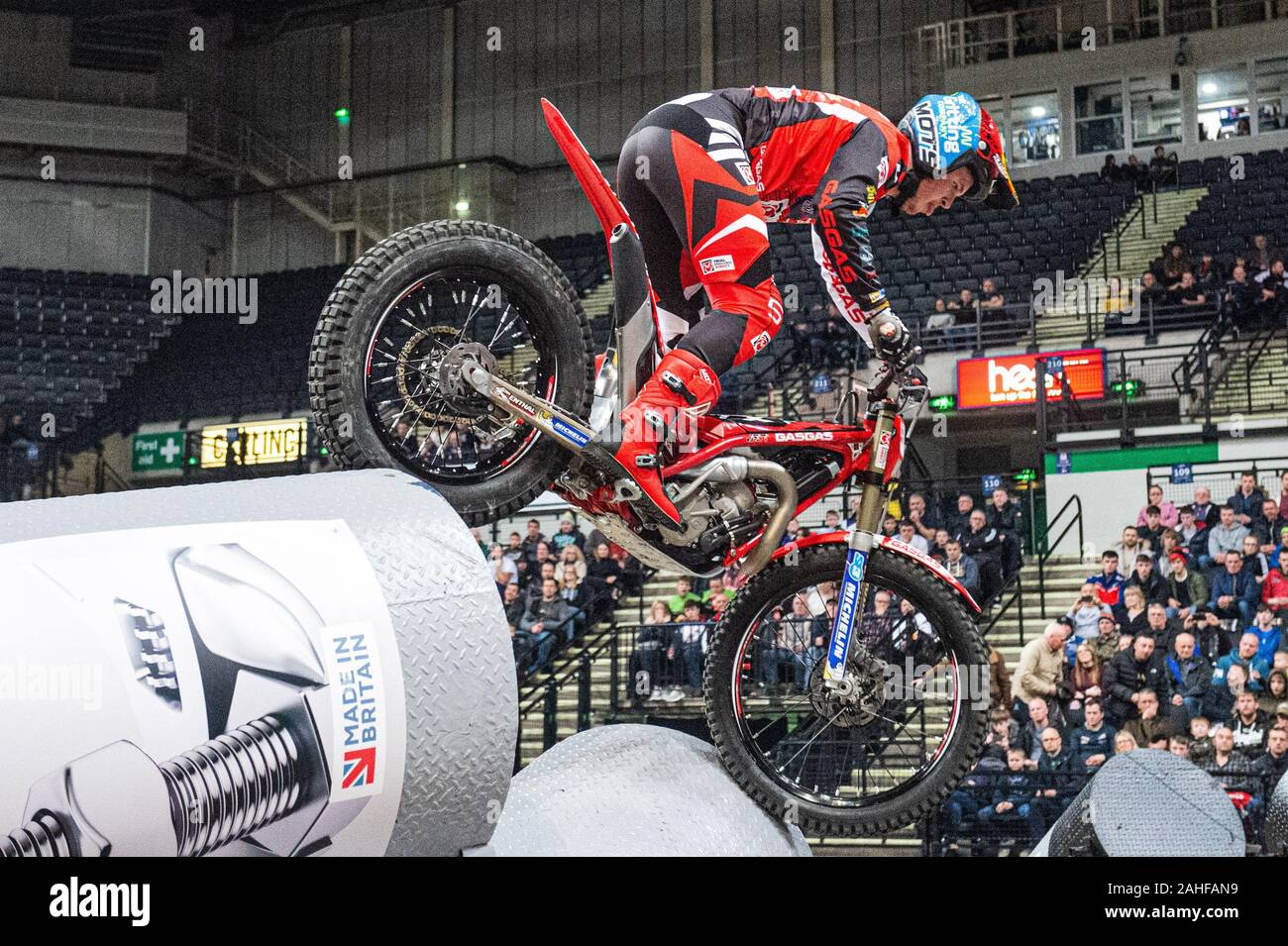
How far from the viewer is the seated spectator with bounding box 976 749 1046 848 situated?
7758 millimetres

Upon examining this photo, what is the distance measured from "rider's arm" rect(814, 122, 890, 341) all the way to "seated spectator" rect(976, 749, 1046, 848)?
4.41 m

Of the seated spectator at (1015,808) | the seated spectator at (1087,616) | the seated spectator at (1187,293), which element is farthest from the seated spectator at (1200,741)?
the seated spectator at (1187,293)

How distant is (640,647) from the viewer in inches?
383

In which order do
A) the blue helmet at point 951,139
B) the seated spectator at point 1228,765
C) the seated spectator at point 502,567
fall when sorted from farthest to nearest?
the seated spectator at point 502,567 < the seated spectator at point 1228,765 < the blue helmet at point 951,139

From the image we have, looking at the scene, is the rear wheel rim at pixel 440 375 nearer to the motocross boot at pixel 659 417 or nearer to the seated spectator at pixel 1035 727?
the motocross boot at pixel 659 417

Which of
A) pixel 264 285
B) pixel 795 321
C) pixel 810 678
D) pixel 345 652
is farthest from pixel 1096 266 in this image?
pixel 345 652

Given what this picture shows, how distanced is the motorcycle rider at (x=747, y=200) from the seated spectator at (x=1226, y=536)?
22.2ft

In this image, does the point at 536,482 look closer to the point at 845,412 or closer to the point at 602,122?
the point at 845,412

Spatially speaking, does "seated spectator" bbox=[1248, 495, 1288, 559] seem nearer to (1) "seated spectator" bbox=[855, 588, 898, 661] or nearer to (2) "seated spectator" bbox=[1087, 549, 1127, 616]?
(2) "seated spectator" bbox=[1087, 549, 1127, 616]

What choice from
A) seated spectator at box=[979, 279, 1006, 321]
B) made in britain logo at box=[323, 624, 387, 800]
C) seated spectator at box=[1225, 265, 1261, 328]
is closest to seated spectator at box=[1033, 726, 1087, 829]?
made in britain logo at box=[323, 624, 387, 800]

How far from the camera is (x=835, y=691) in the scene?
405cm

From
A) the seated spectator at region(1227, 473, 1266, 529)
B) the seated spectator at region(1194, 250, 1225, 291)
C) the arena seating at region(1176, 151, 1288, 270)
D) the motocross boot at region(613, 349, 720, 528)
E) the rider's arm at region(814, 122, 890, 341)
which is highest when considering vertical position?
the arena seating at region(1176, 151, 1288, 270)

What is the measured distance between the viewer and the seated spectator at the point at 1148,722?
823cm

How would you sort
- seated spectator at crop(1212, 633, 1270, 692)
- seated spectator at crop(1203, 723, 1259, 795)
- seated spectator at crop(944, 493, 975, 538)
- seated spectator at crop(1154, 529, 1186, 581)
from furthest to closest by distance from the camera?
seated spectator at crop(944, 493, 975, 538), seated spectator at crop(1154, 529, 1186, 581), seated spectator at crop(1212, 633, 1270, 692), seated spectator at crop(1203, 723, 1259, 795)
